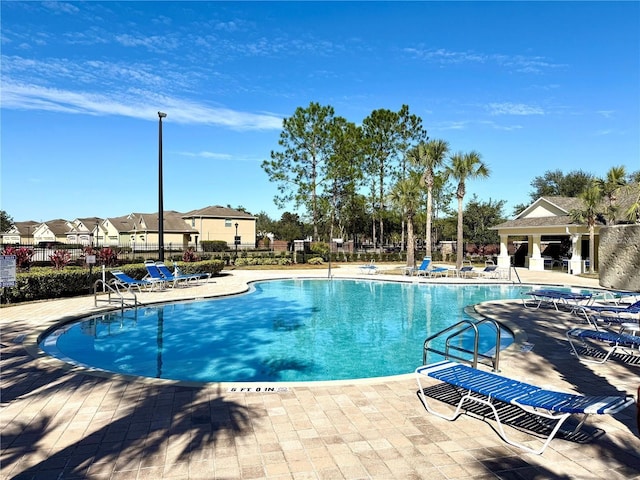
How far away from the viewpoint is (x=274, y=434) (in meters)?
3.91

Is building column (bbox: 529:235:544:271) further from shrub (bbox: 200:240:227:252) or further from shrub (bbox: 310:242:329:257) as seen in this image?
shrub (bbox: 200:240:227:252)

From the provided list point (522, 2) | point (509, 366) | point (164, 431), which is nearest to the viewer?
point (164, 431)

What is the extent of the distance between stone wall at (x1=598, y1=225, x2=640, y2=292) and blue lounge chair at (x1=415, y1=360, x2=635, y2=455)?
86.5 inches

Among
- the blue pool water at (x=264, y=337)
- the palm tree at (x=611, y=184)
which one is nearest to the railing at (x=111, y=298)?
the blue pool water at (x=264, y=337)

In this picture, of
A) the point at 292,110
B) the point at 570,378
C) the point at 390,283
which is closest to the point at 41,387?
the point at 570,378

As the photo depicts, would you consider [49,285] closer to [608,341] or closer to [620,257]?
[608,341]

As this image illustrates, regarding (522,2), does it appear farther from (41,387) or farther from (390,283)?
(41,387)

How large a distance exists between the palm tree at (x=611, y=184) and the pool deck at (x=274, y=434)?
20.5 meters

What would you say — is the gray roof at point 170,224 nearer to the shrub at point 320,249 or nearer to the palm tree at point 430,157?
the shrub at point 320,249

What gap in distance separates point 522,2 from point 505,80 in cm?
688

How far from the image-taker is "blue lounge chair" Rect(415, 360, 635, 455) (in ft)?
11.6

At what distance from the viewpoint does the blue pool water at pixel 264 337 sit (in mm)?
7258

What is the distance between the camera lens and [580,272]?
2397cm

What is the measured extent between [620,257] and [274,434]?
10.7 ft
